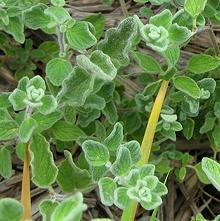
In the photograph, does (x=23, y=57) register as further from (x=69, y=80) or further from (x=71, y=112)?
(x=69, y=80)

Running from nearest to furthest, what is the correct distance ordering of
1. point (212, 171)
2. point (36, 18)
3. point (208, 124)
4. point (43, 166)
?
point (212, 171) → point (43, 166) → point (36, 18) → point (208, 124)

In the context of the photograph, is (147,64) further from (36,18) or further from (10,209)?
(10,209)

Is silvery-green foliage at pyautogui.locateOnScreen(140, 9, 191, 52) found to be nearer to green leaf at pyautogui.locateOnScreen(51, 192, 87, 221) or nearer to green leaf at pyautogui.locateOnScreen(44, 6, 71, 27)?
green leaf at pyautogui.locateOnScreen(44, 6, 71, 27)

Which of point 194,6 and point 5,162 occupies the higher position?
point 194,6

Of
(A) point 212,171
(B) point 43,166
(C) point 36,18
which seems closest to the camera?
(A) point 212,171

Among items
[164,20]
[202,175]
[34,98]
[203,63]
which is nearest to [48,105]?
[34,98]

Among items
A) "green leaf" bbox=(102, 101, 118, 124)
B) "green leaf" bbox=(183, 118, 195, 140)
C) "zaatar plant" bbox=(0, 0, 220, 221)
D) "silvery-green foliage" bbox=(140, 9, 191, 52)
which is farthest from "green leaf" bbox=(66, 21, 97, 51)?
"green leaf" bbox=(183, 118, 195, 140)

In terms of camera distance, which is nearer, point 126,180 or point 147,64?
point 126,180

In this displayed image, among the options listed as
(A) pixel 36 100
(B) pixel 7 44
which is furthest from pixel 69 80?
(B) pixel 7 44
